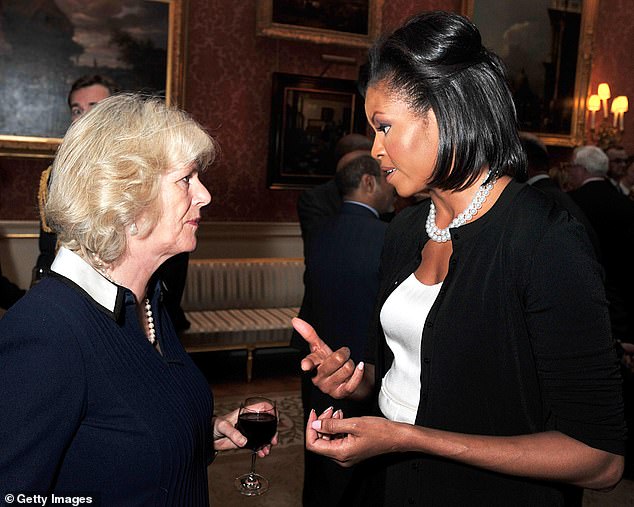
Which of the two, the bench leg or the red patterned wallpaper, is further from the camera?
the red patterned wallpaper

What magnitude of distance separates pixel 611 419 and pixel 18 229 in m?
5.40

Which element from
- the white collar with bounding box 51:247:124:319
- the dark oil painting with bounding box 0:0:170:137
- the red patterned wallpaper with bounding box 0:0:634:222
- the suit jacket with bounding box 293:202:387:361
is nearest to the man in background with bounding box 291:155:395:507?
the suit jacket with bounding box 293:202:387:361

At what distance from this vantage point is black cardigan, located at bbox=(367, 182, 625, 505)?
144cm

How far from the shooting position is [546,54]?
24.8ft

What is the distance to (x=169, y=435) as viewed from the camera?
1.58 metres

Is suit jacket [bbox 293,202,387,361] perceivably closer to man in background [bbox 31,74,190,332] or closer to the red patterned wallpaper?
man in background [bbox 31,74,190,332]

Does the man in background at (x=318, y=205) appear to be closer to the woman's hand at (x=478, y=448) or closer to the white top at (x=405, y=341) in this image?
the white top at (x=405, y=341)

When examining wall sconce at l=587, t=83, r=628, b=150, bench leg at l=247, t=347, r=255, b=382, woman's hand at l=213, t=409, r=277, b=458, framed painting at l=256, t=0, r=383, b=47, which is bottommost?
bench leg at l=247, t=347, r=255, b=382

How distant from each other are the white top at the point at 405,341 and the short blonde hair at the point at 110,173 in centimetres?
66

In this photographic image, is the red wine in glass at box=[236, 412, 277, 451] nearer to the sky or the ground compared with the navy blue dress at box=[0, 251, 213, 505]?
nearer to the ground

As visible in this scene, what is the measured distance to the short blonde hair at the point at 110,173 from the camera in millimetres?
1643

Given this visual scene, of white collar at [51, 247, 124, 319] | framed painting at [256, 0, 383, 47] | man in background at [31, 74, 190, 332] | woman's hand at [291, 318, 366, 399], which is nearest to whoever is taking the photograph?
white collar at [51, 247, 124, 319]

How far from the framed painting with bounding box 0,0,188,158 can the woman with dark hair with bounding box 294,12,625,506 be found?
14.0ft

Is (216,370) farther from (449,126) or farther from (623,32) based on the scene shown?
(623,32)
